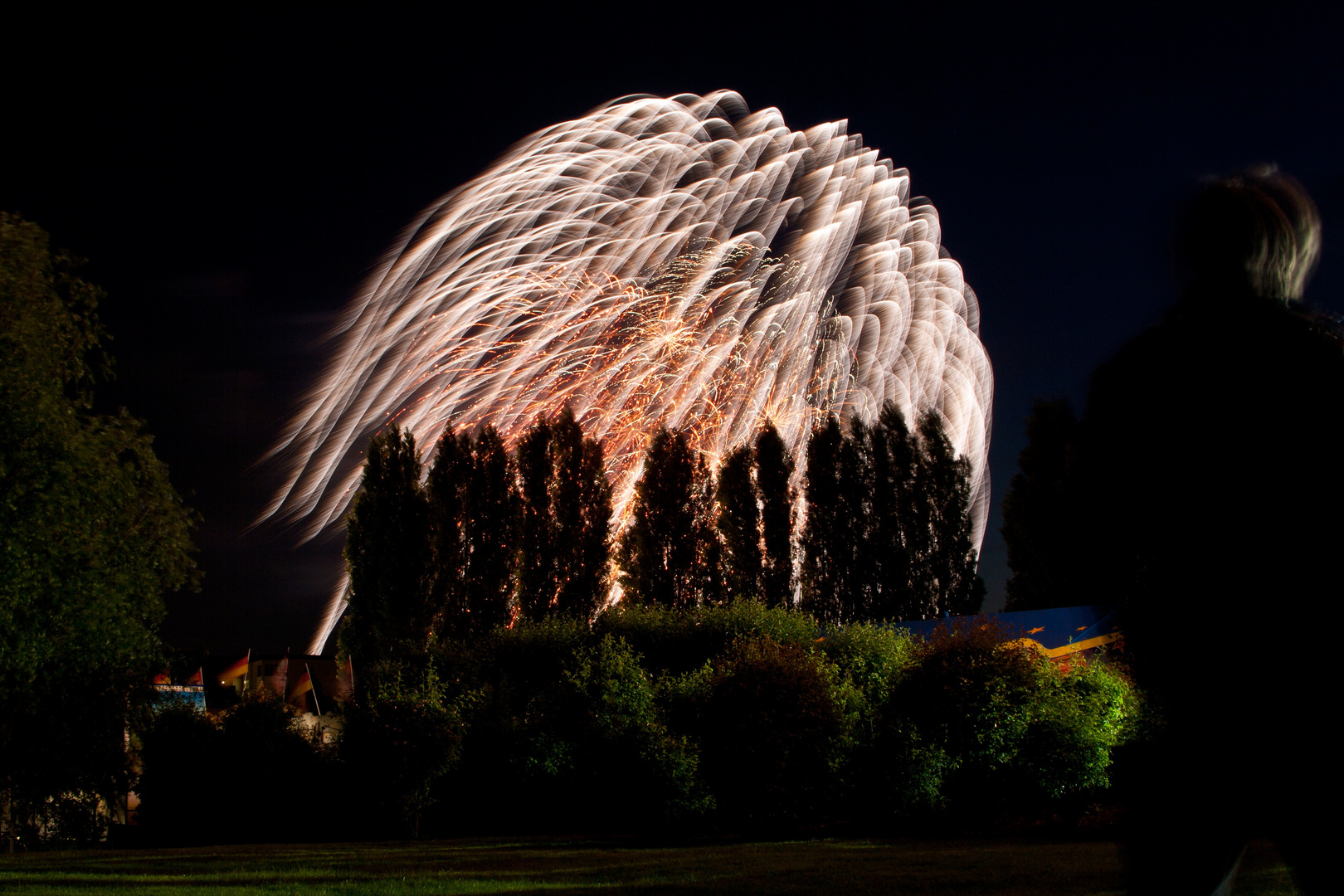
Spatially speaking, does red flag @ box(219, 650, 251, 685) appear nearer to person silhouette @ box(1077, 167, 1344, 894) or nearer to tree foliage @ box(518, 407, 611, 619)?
tree foliage @ box(518, 407, 611, 619)

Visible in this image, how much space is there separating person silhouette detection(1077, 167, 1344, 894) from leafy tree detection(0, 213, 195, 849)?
64.0 feet

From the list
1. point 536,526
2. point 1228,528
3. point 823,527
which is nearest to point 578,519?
point 536,526

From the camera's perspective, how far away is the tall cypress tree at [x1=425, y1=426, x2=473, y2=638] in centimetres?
3716

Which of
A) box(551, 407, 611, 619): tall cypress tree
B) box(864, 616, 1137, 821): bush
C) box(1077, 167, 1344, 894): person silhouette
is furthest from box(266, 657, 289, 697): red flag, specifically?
box(1077, 167, 1344, 894): person silhouette

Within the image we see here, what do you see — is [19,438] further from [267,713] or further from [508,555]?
[508,555]

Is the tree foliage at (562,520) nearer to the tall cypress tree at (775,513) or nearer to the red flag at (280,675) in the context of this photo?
the tall cypress tree at (775,513)

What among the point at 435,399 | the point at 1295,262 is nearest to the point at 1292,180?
the point at 1295,262

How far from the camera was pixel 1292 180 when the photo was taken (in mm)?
2137

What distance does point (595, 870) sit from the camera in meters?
13.2

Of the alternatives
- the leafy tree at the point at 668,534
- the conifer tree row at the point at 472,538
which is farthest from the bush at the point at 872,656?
the conifer tree row at the point at 472,538

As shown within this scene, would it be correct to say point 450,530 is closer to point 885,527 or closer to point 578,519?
point 578,519

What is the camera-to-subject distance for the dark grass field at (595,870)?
422 inches

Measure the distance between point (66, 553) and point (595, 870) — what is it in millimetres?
11914

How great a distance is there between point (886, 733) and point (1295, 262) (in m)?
21.7
